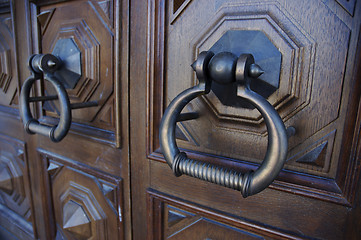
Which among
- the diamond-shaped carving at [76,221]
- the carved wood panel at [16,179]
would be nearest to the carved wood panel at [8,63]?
the carved wood panel at [16,179]

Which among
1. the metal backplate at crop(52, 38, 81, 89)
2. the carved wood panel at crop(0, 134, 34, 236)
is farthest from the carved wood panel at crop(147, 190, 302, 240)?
the carved wood panel at crop(0, 134, 34, 236)

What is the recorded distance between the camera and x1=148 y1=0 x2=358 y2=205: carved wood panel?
258 mm

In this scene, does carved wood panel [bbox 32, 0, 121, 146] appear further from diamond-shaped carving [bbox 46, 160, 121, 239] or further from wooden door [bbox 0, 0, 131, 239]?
diamond-shaped carving [bbox 46, 160, 121, 239]

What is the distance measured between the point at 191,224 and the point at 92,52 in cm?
35

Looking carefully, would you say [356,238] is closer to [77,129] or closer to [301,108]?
[301,108]

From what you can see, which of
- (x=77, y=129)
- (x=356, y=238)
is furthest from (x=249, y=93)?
(x=77, y=129)

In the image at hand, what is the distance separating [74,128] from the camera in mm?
494

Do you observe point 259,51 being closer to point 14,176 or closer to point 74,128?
point 74,128

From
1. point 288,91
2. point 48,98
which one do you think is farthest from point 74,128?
point 288,91

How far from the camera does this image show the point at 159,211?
41cm

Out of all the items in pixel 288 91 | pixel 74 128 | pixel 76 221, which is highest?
pixel 288 91

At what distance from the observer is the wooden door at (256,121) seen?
0.84ft

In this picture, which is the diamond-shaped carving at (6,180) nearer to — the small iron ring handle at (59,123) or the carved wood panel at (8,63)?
the carved wood panel at (8,63)

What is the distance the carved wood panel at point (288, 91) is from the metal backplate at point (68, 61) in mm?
194
